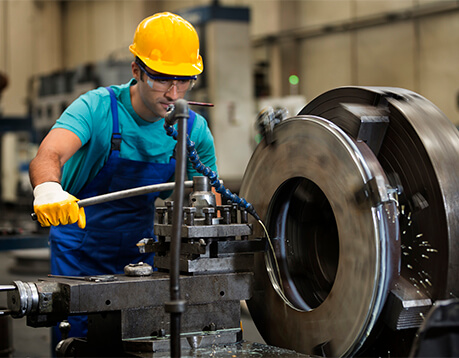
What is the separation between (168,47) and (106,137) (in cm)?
30

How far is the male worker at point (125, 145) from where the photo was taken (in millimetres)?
1529

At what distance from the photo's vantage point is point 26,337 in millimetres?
2996

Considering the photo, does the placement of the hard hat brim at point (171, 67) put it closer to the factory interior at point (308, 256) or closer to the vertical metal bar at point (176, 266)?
the factory interior at point (308, 256)

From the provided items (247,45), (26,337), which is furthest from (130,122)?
(247,45)

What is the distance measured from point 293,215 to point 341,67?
6313 millimetres

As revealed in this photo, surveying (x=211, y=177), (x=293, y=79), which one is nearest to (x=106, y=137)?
(x=211, y=177)

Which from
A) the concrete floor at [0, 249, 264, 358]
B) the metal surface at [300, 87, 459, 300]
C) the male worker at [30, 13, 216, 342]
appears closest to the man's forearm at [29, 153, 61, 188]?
the male worker at [30, 13, 216, 342]

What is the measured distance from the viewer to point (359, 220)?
1103 millimetres

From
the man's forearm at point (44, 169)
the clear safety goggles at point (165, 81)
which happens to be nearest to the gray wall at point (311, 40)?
the clear safety goggles at point (165, 81)

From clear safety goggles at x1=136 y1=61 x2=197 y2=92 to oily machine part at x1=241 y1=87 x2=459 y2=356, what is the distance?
29 cm

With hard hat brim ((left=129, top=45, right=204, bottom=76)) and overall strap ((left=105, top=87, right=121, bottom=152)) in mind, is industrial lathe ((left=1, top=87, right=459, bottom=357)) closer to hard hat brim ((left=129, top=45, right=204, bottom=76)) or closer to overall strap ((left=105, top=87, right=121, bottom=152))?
hard hat brim ((left=129, top=45, right=204, bottom=76))

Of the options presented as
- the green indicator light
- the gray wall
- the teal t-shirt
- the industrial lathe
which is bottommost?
the industrial lathe

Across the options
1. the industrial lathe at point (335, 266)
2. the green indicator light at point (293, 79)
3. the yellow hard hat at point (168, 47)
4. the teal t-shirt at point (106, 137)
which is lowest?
the industrial lathe at point (335, 266)

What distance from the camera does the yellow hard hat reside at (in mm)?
1516
